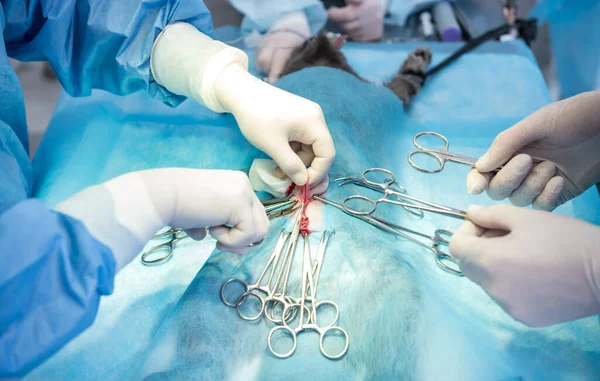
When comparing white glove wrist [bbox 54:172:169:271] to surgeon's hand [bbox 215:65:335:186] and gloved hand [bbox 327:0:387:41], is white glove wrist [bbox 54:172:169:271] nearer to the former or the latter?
surgeon's hand [bbox 215:65:335:186]

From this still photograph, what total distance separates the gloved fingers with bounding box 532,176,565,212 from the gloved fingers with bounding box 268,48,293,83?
4.55 feet

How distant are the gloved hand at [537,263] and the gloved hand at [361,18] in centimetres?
203

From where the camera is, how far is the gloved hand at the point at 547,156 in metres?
1.54

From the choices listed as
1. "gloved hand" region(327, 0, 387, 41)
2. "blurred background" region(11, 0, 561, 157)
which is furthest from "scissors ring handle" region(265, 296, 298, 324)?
"blurred background" region(11, 0, 561, 157)

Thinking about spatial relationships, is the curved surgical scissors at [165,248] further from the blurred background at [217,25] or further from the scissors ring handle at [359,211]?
the blurred background at [217,25]

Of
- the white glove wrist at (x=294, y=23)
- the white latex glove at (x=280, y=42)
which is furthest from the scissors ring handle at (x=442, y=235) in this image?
the white glove wrist at (x=294, y=23)

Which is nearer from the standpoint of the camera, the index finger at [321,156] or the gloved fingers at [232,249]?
the gloved fingers at [232,249]

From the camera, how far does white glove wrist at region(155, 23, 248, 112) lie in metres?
1.84

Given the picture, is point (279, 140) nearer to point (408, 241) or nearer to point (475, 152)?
point (408, 241)

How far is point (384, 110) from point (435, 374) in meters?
1.16

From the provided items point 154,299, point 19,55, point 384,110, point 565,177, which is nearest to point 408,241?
point 565,177

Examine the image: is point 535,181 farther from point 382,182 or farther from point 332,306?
point 332,306

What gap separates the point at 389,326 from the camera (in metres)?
1.43

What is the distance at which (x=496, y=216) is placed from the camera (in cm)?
133
